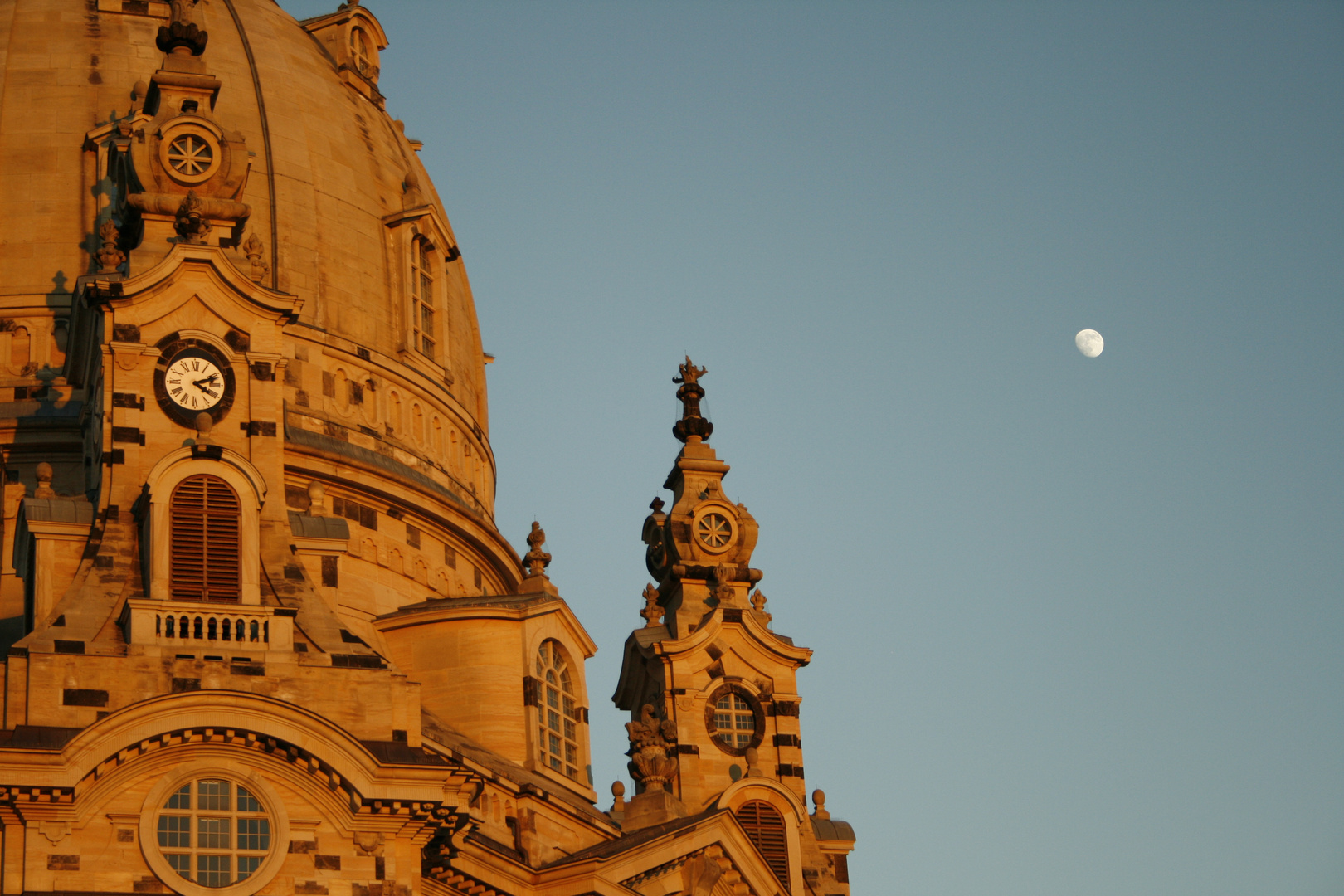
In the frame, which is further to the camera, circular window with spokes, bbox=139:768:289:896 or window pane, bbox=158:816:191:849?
window pane, bbox=158:816:191:849

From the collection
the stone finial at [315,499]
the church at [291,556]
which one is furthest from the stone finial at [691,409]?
the stone finial at [315,499]

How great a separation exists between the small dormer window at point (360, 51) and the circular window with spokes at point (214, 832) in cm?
2817

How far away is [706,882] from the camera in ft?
163

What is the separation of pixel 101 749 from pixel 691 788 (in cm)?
2068

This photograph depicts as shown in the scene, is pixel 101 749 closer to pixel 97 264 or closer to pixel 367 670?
pixel 367 670

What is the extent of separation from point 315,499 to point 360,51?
60.2ft

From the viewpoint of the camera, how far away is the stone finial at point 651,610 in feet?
194

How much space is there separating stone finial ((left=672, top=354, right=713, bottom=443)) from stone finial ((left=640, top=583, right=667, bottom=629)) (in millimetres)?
4781

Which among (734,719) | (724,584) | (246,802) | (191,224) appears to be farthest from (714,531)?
(246,802)

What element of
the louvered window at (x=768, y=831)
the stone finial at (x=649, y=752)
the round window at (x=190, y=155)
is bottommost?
the louvered window at (x=768, y=831)

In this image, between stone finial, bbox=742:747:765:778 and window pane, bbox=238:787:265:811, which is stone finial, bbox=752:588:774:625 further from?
window pane, bbox=238:787:265:811

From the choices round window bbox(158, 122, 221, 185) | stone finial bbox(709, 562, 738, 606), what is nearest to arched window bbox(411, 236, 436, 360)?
stone finial bbox(709, 562, 738, 606)

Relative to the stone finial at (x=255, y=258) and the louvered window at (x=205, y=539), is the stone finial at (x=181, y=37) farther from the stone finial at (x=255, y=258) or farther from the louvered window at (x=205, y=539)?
the louvered window at (x=205, y=539)

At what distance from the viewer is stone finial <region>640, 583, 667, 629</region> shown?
5916cm
